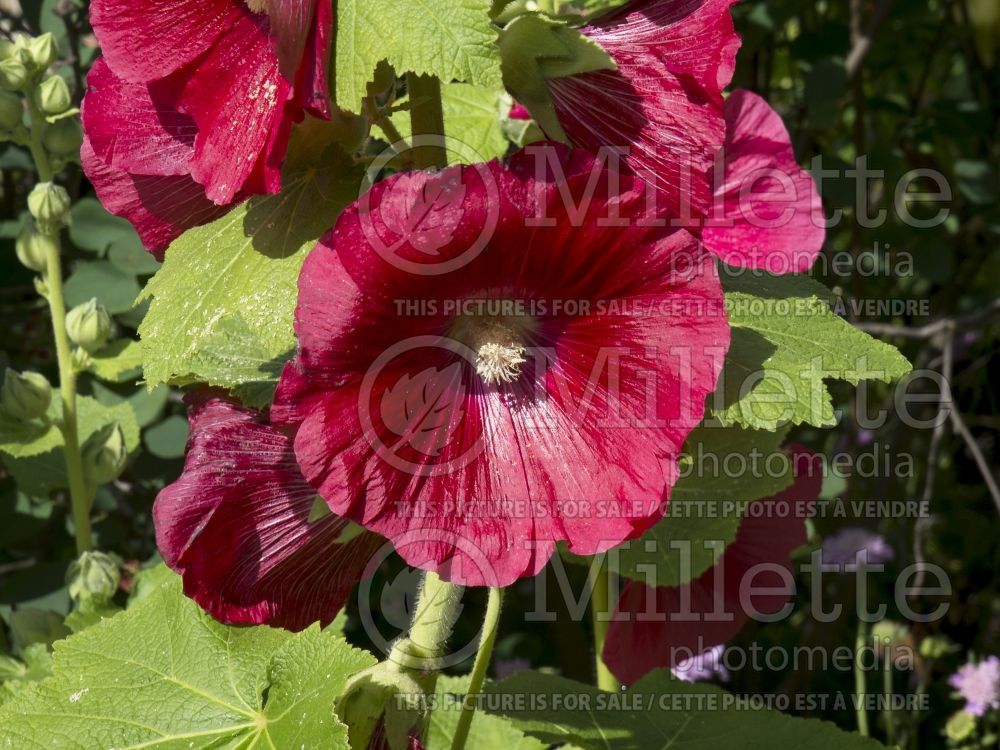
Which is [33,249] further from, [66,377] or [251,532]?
[251,532]

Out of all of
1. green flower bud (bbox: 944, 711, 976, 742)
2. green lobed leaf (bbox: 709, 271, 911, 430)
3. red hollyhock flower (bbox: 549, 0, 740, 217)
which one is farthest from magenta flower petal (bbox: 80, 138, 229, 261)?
green flower bud (bbox: 944, 711, 976, 742)

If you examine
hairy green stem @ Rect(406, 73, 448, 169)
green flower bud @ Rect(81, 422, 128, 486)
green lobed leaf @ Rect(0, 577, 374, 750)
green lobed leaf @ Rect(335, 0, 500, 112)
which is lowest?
green flower bud @ Rect(81, 422, 128, 486)

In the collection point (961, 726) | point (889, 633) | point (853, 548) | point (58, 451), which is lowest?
point (961, 726)

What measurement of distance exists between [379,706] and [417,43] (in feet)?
1.53

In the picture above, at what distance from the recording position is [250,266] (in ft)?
2.67

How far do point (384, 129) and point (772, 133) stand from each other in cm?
39

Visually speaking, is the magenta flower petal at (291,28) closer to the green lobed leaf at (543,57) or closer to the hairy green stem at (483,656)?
the green lobed leaf at (543,57)

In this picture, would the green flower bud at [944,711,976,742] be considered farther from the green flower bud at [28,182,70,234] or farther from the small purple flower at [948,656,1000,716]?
the green flower bud at [28,182,70,234]

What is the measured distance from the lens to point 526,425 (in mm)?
840

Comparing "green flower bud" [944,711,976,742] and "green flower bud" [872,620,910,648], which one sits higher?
"green flower bud" [872,620,910,648]

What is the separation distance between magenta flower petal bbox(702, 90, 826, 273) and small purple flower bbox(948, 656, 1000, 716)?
153 cm

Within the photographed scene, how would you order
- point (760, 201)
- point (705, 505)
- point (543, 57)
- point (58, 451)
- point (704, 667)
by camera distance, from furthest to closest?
point (704, 667), point (58, 451), point (705, 505), point (760, 201), point (543, 57)

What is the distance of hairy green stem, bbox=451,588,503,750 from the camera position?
3.08 feet

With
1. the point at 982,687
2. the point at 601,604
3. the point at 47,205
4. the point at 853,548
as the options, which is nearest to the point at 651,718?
the point at 601,604
